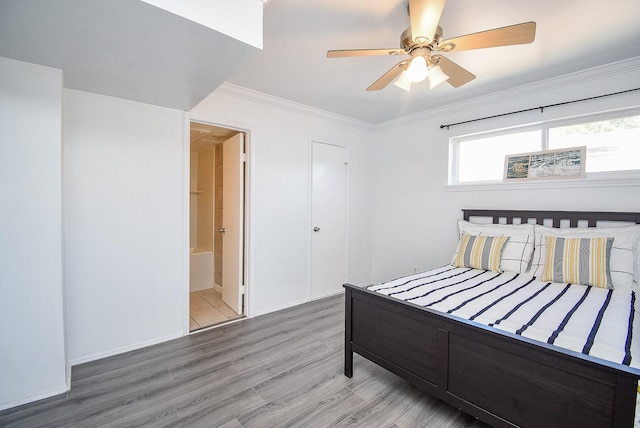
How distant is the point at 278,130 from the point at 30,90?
212 centimetres

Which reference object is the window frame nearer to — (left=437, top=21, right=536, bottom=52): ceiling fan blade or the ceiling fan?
the ceiling fan

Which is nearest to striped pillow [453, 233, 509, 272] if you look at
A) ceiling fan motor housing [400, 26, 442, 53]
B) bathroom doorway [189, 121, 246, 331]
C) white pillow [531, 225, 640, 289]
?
white pillow [531, 225, 640, 289]

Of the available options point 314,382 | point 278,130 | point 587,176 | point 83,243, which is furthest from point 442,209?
point 83,243

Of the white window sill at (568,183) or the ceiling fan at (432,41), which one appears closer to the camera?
the ceiling fan at (432,41)

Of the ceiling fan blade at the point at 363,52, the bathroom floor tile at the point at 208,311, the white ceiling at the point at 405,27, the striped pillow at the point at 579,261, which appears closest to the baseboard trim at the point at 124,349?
the bathroom floor tile at the point at 208,311

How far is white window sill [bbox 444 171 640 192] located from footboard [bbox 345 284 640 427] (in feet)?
7.23

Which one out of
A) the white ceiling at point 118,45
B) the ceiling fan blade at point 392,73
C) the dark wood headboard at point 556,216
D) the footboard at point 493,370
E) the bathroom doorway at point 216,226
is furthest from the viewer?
the bathroom doorway at point 216,226

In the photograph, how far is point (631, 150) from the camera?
254 cm

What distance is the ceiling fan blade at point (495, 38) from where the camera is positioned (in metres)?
1.47

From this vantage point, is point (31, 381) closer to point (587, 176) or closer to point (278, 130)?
point (278, 130)

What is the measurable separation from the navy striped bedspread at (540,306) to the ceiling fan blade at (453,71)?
5.10ft

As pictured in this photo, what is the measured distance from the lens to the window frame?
2.51 m

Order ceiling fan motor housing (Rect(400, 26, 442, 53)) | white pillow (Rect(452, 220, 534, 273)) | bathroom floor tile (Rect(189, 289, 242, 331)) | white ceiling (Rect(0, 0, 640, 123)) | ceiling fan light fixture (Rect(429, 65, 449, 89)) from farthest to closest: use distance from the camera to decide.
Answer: bathroom floor tile (Rect(189, 289, 242, 331)) < white pillow (Rect(452, 220, 534, 273)) < ceiling fan light fixture (Rect(429, 65, 449, 89)) < ceiling fan motor housing (Rect(400, 26, 442, 53)) < white ceiling (Rect(0, 0, 640, 123))

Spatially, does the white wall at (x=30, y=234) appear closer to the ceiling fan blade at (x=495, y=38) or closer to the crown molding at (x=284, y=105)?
the crown molding at (x=284, y=105)
